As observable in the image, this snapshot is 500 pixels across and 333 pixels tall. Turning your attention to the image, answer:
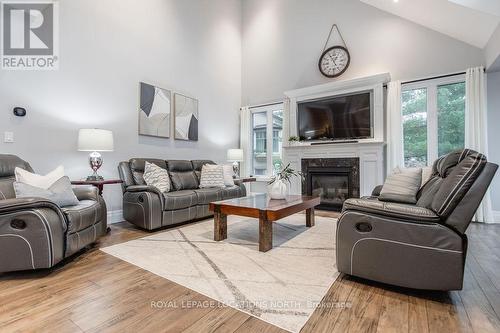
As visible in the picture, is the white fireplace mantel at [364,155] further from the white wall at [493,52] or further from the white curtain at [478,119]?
the white wall at [493,52]

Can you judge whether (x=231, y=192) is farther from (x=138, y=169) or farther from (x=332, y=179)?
(x=332, y=179)

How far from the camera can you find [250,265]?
7.02 feet

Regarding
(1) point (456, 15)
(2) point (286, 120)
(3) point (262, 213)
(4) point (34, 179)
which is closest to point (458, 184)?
(3) point (262, 213)

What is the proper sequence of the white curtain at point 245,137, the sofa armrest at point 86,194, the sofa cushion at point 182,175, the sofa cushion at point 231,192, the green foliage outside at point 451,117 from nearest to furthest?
the sofa armrest at point 86,194 → the green foliage outside at point 451,117 → the sofa cushion at point 182,175 → the sofa cushion at point 231,192 → the white curtain at point 245,137

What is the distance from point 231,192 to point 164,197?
1.32 m

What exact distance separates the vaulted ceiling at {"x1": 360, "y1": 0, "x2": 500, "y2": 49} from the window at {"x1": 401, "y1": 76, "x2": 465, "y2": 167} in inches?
25.2

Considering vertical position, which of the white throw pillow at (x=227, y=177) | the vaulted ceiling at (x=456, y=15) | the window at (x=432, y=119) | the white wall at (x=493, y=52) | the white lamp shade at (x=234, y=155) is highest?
the vaulted ceiling at (x=456, y=15)

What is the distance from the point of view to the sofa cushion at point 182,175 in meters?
4.03

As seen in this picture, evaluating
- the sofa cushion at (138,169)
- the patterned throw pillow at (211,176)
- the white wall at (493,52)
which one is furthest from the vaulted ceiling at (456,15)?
the sofa cushion at (138,169)

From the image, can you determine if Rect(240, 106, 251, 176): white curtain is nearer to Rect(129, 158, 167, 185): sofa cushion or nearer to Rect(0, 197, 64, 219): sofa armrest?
Rect(129, 158, 167, 185): sofa cushion

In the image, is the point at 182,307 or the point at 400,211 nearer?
the point at 182,307

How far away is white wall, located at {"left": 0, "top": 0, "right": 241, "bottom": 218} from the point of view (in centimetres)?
314

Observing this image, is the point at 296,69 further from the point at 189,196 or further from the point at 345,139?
the point at 189,196

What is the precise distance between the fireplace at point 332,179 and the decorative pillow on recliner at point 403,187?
1.64 meters
